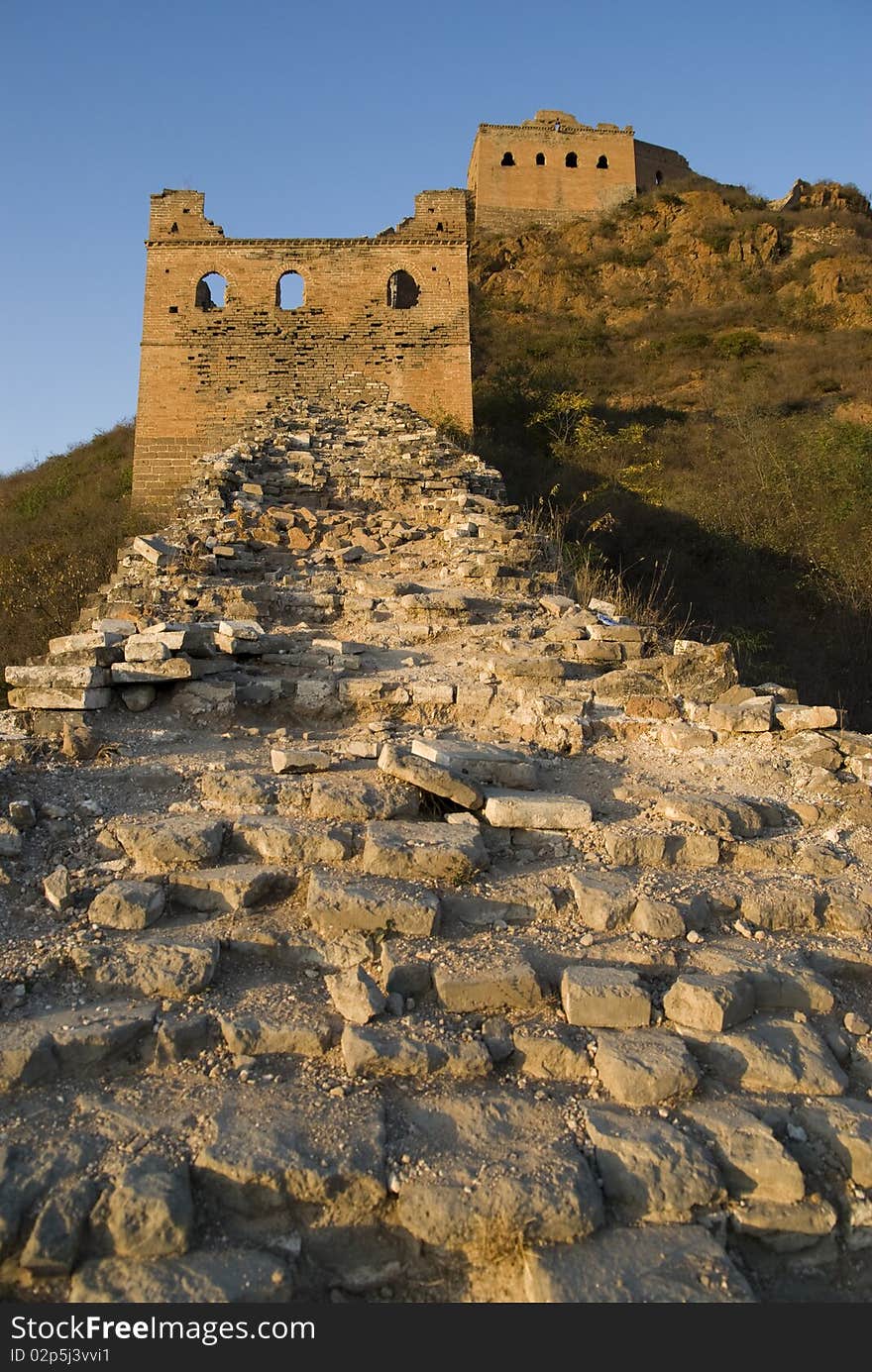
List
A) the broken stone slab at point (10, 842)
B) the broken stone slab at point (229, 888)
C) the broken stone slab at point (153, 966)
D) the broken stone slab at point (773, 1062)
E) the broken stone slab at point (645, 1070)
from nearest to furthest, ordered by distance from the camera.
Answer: the broken stone slab at point (645, 1070) < the broken stone slab at point (773, 1062) < the broken stone slab at point (153, 966) < the broken stone slab at point (229, 888) < the broken stone slab at point (10, 842)

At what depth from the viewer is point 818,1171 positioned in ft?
7.77

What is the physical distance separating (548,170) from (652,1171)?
1595 inches

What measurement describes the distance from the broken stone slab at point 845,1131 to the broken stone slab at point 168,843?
7.40 feet

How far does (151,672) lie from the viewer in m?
4.92

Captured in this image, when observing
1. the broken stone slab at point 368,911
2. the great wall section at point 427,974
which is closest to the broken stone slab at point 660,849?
the great wall section at point 427,974

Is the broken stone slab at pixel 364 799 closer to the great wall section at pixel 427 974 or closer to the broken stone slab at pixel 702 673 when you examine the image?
the great wall section at pixel 427 974

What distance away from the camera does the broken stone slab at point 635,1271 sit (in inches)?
76.5

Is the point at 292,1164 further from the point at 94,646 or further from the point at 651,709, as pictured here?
the point at 651,709

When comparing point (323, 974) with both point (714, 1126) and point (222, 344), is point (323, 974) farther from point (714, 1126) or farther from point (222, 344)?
point (222, 344)

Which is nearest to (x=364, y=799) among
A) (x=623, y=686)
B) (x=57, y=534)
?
(x=623, y=686)

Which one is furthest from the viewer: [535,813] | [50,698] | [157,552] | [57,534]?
[57,534]

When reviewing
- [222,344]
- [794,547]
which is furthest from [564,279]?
[794,547]

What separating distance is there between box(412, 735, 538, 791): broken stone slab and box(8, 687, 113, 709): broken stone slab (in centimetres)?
187

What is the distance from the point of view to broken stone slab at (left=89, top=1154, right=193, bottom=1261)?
1963 mm
